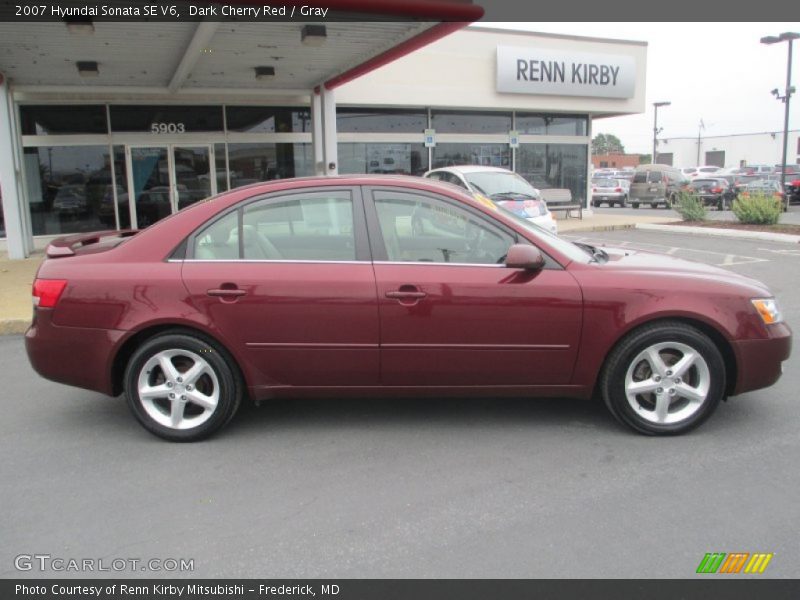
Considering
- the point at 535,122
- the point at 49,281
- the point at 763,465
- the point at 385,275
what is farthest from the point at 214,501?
the point at 535,122

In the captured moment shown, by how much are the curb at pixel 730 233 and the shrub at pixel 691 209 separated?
46.2 inches

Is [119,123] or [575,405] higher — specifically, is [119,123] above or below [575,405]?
above

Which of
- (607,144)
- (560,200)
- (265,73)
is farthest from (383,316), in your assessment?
(607,144)

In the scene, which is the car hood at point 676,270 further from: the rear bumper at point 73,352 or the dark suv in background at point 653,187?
the dark suv in background at point 653,187

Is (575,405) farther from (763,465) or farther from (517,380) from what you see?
(763,465)

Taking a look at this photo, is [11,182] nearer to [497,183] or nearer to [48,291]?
[497,183]

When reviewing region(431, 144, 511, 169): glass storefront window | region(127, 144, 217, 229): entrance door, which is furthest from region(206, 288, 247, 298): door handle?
region(431, 144, 511, 169): glass storefront window

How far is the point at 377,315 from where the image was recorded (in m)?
3.94

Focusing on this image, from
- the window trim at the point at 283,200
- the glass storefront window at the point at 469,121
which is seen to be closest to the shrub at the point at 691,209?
the glass storefront window at the point at 469,121

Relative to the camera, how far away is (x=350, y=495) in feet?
11.3

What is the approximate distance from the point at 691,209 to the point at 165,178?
45.2 ft
